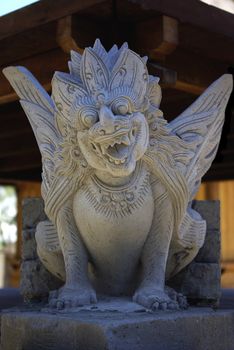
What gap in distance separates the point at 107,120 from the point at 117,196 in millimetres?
366

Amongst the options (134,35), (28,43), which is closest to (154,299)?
(134,35)

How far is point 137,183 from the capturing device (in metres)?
2.74

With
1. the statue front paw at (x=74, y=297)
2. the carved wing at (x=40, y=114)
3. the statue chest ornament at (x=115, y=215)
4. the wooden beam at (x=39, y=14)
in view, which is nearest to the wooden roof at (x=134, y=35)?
the wooden beam at (x=39, y=14)

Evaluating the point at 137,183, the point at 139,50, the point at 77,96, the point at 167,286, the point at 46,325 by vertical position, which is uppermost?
the point at 139,50

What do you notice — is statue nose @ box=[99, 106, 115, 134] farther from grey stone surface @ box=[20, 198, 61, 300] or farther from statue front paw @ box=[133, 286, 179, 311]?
grey stone surface @ box=[20, 198, 61, 300]

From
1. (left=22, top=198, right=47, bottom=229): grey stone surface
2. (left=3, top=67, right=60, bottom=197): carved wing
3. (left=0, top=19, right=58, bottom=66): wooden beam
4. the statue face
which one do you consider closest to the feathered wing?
(left=3, top=67, right=60, bottom=197): carved wing

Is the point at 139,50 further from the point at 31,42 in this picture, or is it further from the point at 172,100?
the point at 172,100

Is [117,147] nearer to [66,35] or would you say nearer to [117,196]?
[117,196]

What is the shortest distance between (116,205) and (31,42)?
177cm

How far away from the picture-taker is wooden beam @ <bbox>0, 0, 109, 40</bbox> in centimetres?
345

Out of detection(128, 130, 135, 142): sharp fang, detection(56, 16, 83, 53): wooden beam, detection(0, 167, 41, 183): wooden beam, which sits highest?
detection(0, 167, 41, 183): wooden beam

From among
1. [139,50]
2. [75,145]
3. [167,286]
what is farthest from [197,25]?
[167,286]

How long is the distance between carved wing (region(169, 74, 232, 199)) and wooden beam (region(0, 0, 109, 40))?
30.9 inches

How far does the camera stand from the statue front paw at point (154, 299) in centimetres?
263
